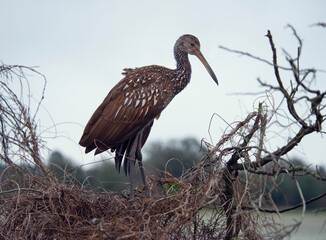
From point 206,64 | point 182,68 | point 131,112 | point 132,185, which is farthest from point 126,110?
point 206,64

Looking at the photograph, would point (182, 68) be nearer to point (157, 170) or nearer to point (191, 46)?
point (191, 46)

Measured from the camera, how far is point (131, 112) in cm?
429

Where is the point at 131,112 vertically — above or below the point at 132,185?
above

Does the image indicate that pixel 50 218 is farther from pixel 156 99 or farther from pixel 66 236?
pixel 156 99

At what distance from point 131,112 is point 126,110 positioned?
52mm

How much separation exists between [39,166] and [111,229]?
980mm

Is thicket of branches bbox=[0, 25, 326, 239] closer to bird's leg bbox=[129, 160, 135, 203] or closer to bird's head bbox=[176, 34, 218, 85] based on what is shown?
bird's leg bbox=[129, 160, 135, 203]

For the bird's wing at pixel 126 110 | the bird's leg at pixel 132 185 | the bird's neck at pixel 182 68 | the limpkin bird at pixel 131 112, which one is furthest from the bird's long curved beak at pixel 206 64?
the bird's leg at pixel 132 185

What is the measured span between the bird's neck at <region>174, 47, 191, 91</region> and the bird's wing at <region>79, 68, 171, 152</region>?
13.4 inches

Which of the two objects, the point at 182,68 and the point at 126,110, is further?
the point at 182,68

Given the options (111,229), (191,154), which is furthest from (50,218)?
(191,154)

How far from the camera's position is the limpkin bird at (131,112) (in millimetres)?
4203

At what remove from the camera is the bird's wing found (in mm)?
4195

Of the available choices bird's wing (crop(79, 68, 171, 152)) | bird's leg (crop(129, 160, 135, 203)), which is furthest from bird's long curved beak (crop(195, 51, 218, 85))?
bird's leg (crop(129, 160, 135, 203))
